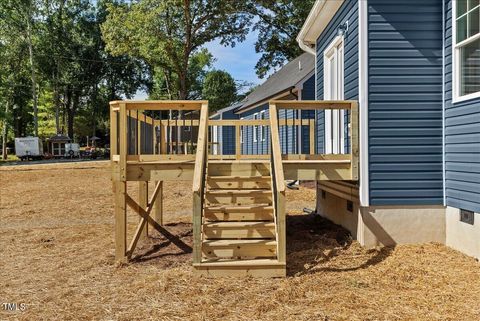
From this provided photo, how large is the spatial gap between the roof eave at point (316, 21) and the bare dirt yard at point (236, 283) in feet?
11.9

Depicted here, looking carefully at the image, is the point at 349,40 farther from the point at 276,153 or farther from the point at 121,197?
the point at 121,197

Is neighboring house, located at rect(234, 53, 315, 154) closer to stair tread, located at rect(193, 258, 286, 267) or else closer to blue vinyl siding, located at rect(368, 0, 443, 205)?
blue vinyl siding, located at rect(368, 0, 443, 205)

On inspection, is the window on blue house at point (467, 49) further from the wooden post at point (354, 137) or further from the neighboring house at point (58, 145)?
the neighboring house at point (58, 145)

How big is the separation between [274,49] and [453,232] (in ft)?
88.3

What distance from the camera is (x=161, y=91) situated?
164 feet

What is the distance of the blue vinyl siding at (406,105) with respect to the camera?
570 cm

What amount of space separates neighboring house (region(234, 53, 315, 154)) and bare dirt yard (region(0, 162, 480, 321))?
2.56 meters

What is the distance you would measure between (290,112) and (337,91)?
8.15m

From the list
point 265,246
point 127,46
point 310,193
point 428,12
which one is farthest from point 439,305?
point 127,46

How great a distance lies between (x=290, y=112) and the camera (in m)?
15.8

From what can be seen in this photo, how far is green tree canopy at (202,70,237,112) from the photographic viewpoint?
4669 cm

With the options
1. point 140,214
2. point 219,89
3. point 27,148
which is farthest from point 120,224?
point 219,89

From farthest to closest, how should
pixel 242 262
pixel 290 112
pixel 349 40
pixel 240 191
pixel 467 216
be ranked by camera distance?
pixel 290 112, pixel 349 40, pixel 240 191, pixel 467 216, pixel 242 262

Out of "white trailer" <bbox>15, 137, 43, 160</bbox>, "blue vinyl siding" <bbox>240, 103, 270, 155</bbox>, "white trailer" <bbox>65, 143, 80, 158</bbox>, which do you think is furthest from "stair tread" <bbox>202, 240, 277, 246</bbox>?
"white trailer" <bbox>65, 143, 80, 158</bbox>
